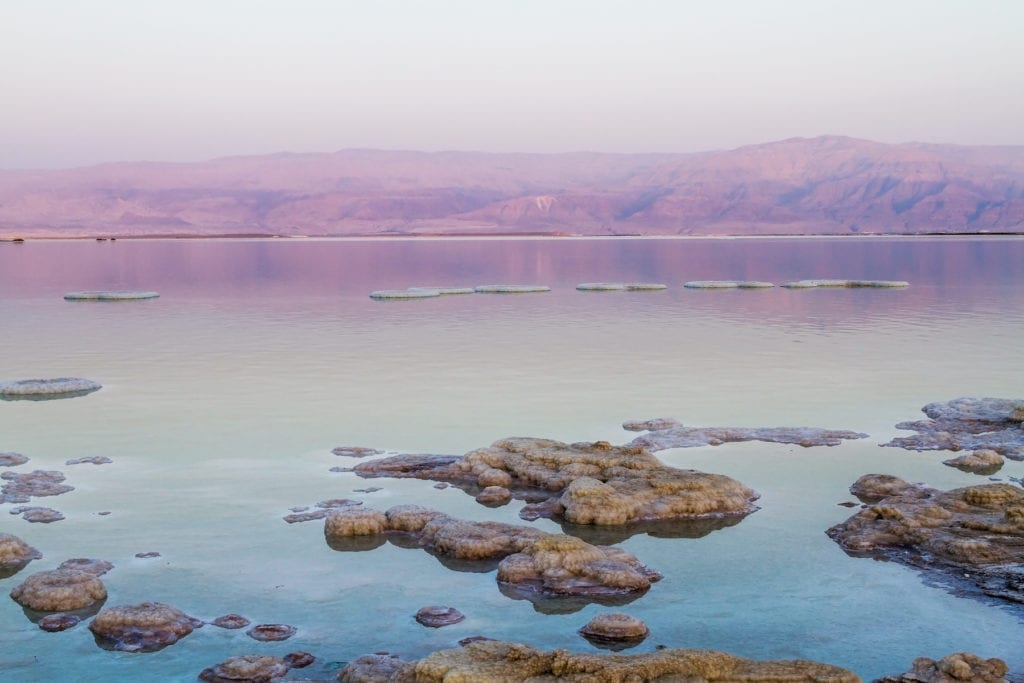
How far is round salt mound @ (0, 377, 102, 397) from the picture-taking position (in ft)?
62.3

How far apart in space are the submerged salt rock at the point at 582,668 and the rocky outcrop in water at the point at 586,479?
3.94 meters

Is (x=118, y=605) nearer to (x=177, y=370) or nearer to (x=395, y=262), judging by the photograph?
(x=177, y=370)

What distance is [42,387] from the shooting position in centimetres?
1916

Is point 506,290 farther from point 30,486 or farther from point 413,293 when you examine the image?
point 30,486

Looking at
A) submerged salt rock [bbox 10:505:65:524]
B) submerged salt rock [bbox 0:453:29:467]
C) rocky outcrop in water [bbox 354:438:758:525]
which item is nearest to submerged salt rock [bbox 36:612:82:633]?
submerged salt rock [bbox 10:505:65:524]

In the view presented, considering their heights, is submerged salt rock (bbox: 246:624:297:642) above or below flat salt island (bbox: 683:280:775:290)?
above

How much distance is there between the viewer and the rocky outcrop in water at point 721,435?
15.1 metres

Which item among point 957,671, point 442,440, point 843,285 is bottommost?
point 843,285

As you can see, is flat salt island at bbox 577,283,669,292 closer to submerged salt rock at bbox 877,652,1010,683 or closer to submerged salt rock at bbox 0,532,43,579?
submerged salt rock at bbox 0,532,43,579

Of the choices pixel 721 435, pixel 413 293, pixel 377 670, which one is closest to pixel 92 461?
pixel 377 670

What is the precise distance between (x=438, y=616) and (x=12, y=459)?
25.4 ft

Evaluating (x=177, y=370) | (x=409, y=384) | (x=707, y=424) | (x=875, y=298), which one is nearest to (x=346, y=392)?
(x=409, y=384)

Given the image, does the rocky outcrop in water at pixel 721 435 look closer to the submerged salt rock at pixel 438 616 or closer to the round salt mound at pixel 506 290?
the submerged salt rock at pixel 438 616

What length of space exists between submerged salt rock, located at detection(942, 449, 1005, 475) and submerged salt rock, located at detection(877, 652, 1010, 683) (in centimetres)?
651
